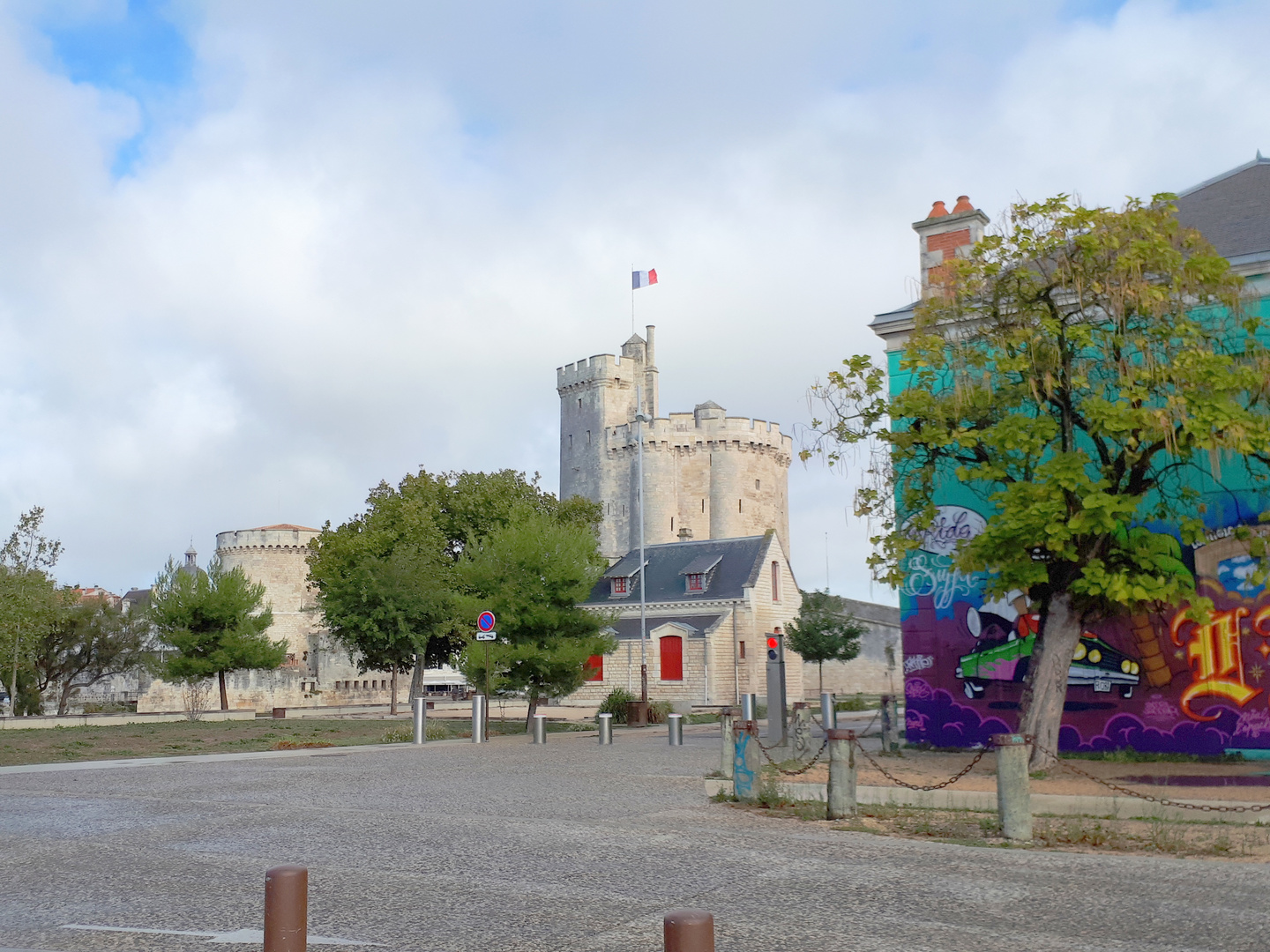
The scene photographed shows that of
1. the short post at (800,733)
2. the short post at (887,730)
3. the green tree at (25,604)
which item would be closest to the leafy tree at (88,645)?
the green tree at (25,604)

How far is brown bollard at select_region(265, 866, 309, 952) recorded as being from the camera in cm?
477

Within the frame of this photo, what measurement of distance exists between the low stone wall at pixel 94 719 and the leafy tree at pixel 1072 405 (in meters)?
26.0

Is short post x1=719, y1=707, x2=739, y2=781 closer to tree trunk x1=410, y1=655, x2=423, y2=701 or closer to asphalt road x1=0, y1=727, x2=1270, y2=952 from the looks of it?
asphalt road x1=0, y1=727, x2=1270, y2=952

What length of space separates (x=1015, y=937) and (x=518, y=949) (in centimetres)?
276

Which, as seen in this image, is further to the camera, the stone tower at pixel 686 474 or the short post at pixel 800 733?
the stone tower at pixel 686 474

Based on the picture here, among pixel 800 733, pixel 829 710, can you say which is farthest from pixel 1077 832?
pixel 829 710

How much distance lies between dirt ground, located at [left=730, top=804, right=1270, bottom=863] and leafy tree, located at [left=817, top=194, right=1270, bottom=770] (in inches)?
110

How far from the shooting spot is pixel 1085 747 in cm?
1759

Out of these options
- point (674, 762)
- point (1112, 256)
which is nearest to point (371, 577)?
point (674, 762)

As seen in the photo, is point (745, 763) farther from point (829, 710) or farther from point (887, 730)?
point (829, 710)

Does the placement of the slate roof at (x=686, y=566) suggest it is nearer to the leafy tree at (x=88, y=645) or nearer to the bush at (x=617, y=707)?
the bush at (x=617, y=707)

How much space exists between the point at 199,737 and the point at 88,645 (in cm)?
2784

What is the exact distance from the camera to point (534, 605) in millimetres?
27891

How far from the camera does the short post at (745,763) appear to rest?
12344 mm
